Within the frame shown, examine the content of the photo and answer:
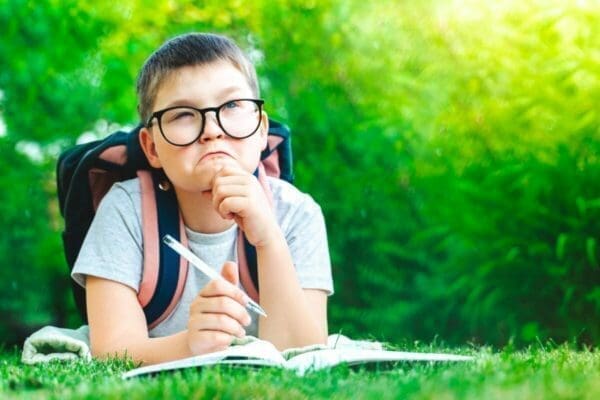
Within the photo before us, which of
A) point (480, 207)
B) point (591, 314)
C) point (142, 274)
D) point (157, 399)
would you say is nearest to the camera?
point (157, 399)

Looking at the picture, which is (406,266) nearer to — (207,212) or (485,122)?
(485,122)

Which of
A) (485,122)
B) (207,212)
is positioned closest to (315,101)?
(485,122)

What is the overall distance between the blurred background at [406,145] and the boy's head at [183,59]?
5.67 feet

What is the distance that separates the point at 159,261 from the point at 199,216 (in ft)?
0.60

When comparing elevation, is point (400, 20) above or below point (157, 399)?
above

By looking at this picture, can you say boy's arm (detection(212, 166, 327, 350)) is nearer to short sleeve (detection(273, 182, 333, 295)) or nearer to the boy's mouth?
the boy's mouth

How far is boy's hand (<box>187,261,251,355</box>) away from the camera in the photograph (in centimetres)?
223

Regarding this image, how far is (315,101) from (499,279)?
1.20 m

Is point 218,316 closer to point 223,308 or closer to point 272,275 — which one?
point 223,308

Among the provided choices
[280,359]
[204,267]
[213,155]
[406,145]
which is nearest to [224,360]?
[280,359]

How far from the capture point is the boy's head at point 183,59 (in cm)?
277

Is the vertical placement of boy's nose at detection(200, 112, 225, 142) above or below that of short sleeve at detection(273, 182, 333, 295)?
above

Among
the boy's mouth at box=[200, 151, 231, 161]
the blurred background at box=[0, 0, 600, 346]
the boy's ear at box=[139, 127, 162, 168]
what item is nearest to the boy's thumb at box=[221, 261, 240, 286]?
the boy's mouth at box=[200, 151, 231, 161]

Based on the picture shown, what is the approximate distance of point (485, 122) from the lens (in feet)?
15.1
